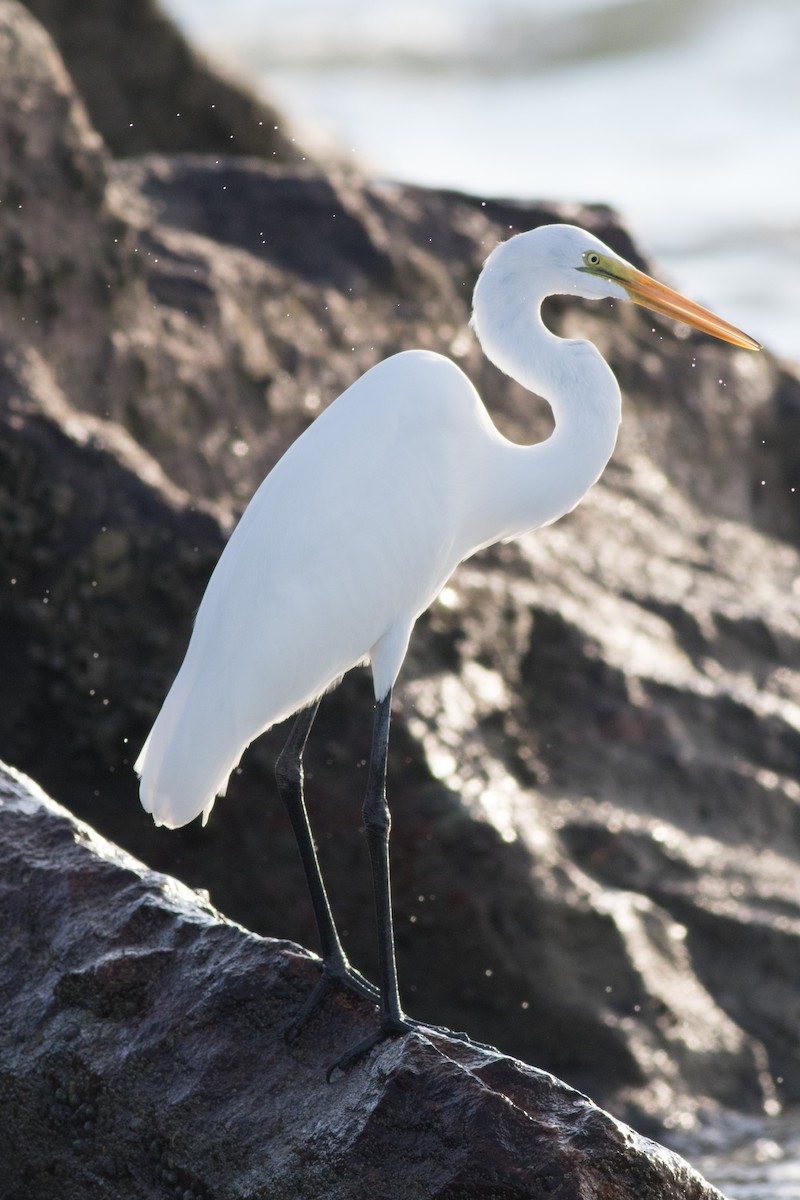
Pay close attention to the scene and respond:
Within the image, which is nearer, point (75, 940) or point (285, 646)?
point (75, 940)

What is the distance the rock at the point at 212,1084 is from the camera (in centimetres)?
278

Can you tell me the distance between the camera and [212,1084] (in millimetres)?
2988

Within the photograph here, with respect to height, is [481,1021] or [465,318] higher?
[465,318]

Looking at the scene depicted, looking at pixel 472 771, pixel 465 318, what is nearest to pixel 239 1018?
pixel 472 771

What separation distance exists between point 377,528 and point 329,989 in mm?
1021

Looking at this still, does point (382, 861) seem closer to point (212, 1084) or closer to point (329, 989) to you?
point (329, 989)

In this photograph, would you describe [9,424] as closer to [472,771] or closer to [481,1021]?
[472,771]

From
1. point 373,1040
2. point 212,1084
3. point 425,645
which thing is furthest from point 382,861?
point 425,645

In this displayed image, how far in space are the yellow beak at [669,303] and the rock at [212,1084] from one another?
1.77 meters

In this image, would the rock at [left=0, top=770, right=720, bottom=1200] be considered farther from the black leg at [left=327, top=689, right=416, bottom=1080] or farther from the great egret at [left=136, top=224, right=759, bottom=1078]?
the great egret at [left=136, top=224, right=759, bottom=1078]

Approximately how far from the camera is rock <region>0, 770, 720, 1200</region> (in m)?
2.78

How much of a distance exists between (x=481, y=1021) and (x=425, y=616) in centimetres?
129

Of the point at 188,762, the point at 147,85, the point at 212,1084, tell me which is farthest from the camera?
the point at 147,85

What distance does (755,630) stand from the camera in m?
6.30
